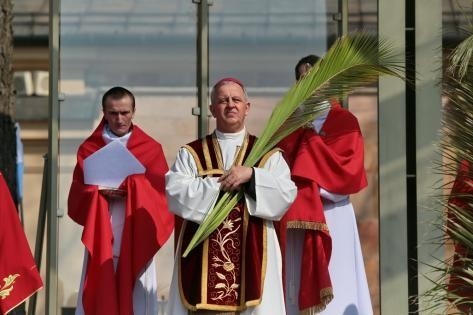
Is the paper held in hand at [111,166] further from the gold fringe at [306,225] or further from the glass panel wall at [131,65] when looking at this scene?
the glass panel wall at [131,65]

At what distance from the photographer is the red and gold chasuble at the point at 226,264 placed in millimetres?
10531

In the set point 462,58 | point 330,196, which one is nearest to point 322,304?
point 330,196

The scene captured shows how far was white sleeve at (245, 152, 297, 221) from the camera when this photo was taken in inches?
408

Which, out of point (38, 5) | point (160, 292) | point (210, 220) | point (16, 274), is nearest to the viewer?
point (210, 220)

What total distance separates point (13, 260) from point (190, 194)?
1.51 meters

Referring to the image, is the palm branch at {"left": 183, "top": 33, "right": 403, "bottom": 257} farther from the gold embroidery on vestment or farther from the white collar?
the gold embroidery on vestment

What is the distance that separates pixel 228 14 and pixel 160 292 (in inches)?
88.2

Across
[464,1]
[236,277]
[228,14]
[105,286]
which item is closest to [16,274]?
[105,286]

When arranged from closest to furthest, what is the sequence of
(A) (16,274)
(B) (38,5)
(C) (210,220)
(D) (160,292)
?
(C) (210,220), (A) (16,274), (D) (160,292), (B) (38,5)

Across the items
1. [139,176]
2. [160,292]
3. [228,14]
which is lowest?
[160,292]

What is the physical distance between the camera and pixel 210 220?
34.1 feet

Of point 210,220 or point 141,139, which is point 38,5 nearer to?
point 141,139

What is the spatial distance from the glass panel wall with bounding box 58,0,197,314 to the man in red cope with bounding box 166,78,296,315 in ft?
7.72

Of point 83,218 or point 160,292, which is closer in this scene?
point 83,218
